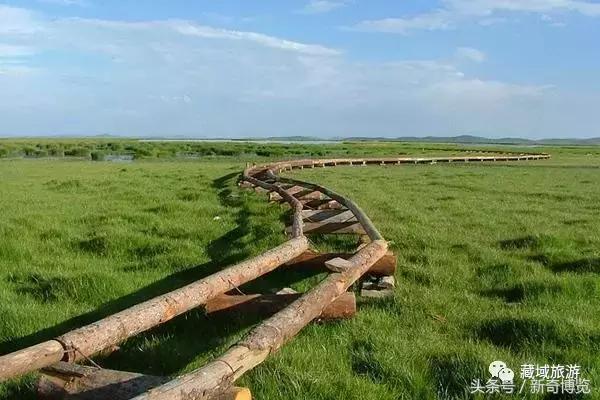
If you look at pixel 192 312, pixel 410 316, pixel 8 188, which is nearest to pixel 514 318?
pixel 410 316

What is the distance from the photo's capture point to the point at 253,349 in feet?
11.7

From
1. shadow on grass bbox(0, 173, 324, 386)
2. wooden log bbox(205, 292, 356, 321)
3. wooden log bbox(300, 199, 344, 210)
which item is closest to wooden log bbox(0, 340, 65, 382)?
shadow on grass bbox(0, 173, 324, 386)

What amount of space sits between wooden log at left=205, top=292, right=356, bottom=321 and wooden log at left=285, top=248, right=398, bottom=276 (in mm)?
1380

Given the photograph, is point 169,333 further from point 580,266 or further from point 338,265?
point 580,266

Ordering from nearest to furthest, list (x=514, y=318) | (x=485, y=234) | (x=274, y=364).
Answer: (x=274, y=364) → (x=514, y=318) → (x=485, y=234)

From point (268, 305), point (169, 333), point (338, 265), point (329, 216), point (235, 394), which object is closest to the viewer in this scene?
point (235, 394)

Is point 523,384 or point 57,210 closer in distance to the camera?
point 523,384

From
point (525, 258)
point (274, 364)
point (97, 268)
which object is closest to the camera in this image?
point (274, 364)

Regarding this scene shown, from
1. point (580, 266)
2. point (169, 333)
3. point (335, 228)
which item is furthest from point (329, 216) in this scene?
point (169, 333)

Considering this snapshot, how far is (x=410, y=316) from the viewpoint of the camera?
18.2 feet

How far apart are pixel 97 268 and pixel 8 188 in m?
14.4

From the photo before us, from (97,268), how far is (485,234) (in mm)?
6199

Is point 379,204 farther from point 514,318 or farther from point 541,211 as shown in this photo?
point 514,318

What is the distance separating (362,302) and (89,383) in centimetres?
316
